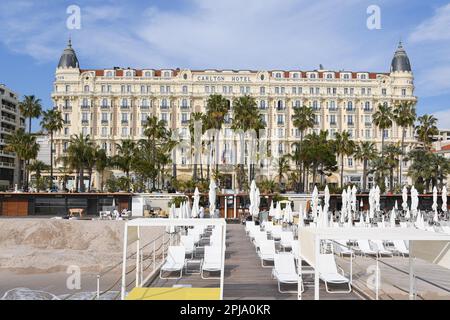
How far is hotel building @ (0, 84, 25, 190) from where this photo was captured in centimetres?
8038

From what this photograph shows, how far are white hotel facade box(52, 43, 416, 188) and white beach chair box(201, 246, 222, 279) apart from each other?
211ft

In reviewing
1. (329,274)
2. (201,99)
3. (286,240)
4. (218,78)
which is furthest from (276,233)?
(218,78)

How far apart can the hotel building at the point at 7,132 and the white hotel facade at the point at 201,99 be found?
30.6 ft

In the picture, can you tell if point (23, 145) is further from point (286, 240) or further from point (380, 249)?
point (380, 249)

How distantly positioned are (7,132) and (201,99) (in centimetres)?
A: 3332

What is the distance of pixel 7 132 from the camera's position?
82.9 meters

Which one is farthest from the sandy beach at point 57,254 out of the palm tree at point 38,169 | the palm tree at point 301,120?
the palm tree at point 301,120

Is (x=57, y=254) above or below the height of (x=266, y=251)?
below

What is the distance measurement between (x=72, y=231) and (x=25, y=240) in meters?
2.85

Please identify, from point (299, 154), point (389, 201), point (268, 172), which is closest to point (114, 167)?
point (268, 172)

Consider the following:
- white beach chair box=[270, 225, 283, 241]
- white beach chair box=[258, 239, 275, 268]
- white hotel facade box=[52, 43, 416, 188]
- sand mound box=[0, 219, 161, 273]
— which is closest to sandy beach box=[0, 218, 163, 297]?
sand mound box=[0, 219, 161, 273]

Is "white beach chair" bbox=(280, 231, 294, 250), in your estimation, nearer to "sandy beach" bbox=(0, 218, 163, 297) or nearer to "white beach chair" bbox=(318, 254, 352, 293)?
"white beach chair" bbox=(318, 254, 352, 293)

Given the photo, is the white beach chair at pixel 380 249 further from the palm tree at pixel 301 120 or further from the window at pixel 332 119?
the window at pixel 332 119
